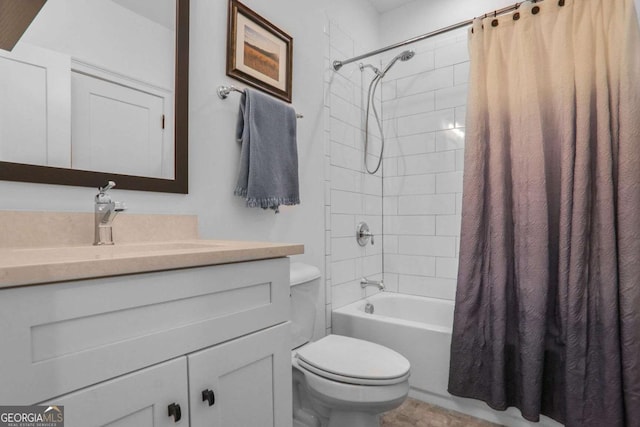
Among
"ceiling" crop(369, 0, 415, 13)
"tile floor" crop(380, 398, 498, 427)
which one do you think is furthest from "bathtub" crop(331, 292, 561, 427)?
"ceiling" crop(369, 0, 415, 13)

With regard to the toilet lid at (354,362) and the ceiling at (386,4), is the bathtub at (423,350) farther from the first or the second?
the ceiling at (386,4)

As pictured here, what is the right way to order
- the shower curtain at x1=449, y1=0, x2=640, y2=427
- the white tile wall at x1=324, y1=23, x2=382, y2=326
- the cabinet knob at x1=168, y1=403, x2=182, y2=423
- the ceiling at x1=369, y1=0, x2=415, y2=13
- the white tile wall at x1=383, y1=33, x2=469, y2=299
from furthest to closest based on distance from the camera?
the ceiling at x1=369, y1=0, x2=415, y2=13, the white tile wall at x1=383, y1=33, x2=469, y2=299, the white tile wall at x1=324, y1=23, x2=382, y2=326, the shower curtain at x1=449, y1=0, x2=640, y2=427, the cabinet knob at x1=168, y1=403, x2=182, y2=423

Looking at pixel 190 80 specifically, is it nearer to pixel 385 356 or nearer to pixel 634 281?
pixel 385 356

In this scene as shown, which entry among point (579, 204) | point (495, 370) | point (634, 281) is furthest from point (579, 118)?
point (495, 370)

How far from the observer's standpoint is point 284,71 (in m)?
1.74

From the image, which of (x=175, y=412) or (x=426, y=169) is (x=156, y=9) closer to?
(x=175, y=412)

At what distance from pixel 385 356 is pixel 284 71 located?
4.60 feet

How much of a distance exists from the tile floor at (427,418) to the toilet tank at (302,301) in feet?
2.17

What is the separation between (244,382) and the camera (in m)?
0.85

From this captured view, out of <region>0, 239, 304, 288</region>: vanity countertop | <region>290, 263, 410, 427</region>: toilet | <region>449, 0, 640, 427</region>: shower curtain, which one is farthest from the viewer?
<region>449, 0, 640, 427</region>: shower curtain

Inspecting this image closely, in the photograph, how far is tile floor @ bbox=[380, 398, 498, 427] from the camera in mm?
1703

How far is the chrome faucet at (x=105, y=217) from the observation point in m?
1.02

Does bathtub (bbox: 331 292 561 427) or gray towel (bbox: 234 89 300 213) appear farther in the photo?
bathtub (bbox: 331 292 561 427)

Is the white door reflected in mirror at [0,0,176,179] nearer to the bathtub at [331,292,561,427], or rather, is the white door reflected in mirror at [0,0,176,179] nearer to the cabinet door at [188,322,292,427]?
the cabinet door at [188,322,292,427]
